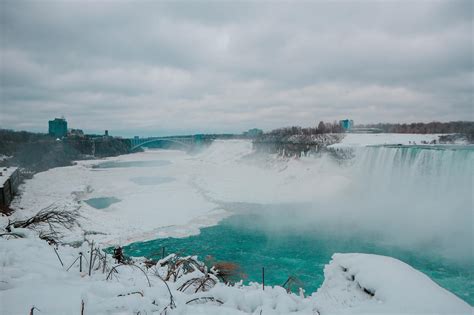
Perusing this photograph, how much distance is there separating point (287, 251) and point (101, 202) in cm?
1601

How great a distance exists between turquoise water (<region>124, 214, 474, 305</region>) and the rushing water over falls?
1.7 inches

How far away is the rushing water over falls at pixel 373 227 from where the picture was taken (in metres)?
12.3

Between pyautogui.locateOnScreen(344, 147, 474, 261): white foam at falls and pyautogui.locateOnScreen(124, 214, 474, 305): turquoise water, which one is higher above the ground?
pyautogui.locateOnScreen(344, 147, 474, 261): white foam at falls

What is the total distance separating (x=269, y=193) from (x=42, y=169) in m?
37.5

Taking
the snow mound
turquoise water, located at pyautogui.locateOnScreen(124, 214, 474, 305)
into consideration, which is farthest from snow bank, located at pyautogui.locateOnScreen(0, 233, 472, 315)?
turquoise water, located at pyautogui.locateOnScreen(124, 214, 474, 305)

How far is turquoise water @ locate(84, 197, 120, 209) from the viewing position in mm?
21219

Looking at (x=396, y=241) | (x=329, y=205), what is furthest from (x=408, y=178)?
(x=396, y=241)

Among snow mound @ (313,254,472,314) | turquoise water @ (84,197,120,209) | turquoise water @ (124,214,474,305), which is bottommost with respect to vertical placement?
turquoise water @ (124,214,474,305)

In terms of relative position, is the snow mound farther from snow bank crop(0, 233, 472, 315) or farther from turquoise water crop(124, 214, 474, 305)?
turquoise water crop(124, 214, 474, 305)

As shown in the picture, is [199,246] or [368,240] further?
[368,240]

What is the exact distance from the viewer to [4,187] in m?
18.8

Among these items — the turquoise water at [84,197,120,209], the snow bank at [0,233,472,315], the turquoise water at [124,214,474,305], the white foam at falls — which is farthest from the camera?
the turquoise water at [84,197,120,209]

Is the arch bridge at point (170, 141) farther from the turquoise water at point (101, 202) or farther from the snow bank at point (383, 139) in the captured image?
the turquoise water at point (101, 202)

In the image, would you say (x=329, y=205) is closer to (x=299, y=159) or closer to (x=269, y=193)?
(x=269, y=193)
